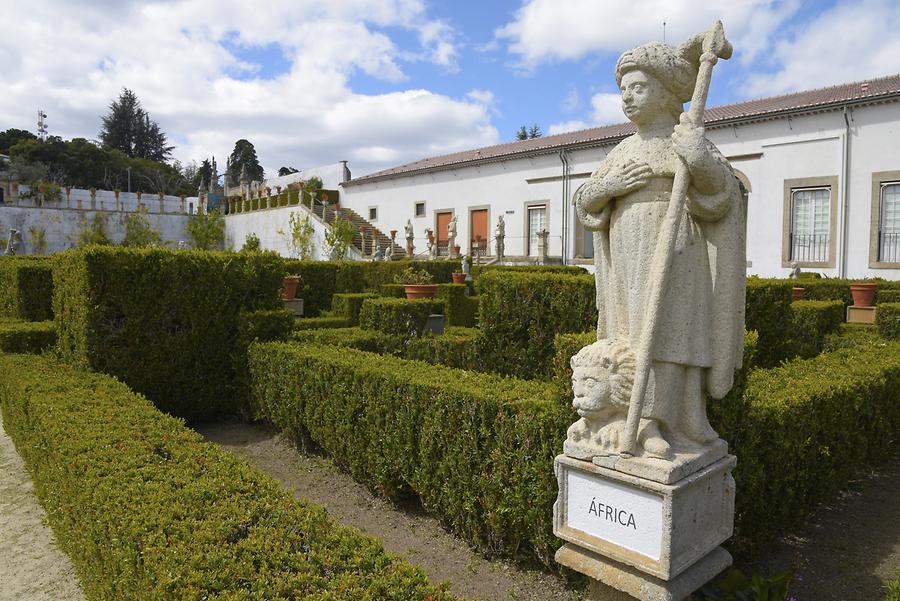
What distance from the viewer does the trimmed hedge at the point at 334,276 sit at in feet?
54.5

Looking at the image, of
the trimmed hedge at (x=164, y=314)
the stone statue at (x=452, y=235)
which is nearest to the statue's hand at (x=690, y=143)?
the trimmed hedge at (x=164, y=314)

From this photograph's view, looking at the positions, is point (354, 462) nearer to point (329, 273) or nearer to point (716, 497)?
point (716, 497)

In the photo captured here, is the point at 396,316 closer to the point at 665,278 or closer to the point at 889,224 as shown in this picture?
the point at 665,278

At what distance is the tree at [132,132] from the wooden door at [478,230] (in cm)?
5673

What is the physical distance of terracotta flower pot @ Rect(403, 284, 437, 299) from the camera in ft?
41.7

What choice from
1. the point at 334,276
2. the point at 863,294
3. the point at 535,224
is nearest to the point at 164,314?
the point at 334,276

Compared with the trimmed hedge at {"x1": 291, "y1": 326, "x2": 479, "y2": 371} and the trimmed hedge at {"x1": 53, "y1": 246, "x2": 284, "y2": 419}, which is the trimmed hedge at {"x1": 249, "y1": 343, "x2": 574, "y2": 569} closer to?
the trimmed hedge at {"x1": 53, "y1": 246, "x2": 284, "y2": 419}

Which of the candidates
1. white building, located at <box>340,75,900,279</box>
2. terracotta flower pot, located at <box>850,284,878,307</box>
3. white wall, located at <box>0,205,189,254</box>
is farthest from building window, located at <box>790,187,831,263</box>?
white wall, located at <box>0,205,189,254</box>

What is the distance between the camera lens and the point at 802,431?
4.18 metres

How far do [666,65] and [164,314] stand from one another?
6163mm

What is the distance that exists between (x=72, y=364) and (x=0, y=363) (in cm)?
97

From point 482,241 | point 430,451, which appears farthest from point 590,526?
point 482,241

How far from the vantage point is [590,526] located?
277 centimetres

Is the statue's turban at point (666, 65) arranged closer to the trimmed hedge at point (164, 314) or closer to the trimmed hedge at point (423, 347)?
the trimmed hedge at point (423, 347)
